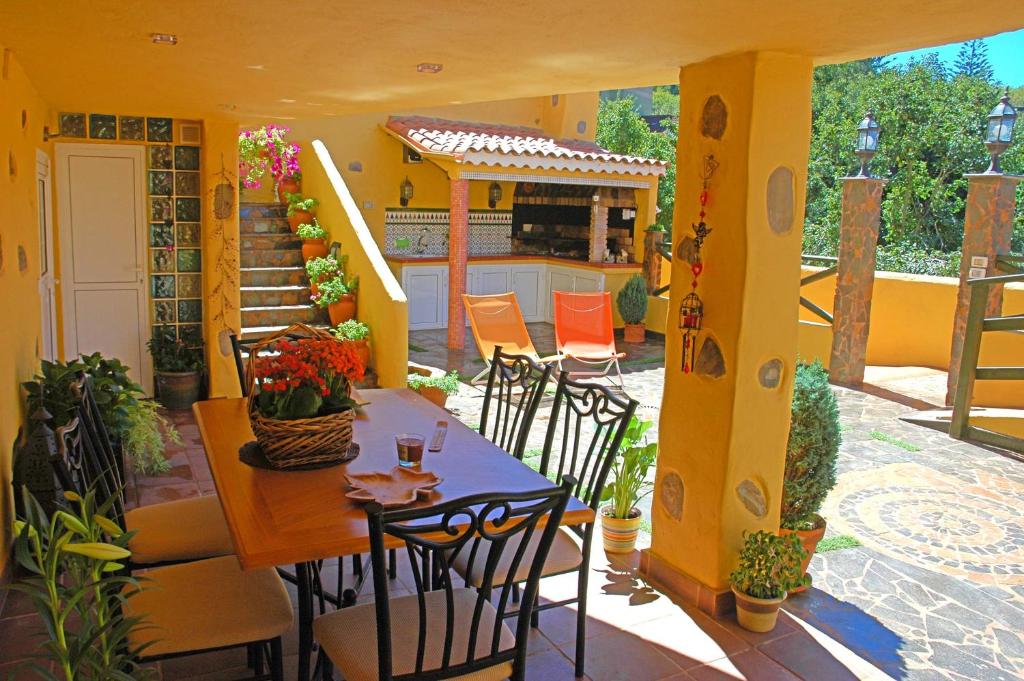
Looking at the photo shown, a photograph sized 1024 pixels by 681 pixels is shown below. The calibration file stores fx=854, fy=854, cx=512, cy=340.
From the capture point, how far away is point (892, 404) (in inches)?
304

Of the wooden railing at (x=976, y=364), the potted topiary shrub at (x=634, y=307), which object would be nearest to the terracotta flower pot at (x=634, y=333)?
the potted topiary shrub at (x=634, y=307)

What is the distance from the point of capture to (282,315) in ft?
26.6

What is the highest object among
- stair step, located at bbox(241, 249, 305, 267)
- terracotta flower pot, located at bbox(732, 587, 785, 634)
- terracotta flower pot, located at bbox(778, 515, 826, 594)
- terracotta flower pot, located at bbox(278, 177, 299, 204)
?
terracotta flower pot, located at bbox(278, 177, 299, 204)

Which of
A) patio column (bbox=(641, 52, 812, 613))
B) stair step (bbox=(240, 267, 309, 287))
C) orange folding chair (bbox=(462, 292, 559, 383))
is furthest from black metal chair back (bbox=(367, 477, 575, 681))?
stair step (bbox=(240, 267, 309, 287))

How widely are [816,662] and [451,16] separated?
8.65 ft

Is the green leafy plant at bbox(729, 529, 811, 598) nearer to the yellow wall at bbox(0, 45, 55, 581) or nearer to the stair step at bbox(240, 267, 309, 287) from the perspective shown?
the yellow wall at bbox(0, 45, 55, 581)

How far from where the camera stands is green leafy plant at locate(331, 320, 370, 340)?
762 centimetres

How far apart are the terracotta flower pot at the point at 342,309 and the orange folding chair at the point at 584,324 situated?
6.53 ft

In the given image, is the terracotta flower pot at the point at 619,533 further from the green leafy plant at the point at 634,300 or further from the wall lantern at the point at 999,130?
the green leafy plant at the point at 634,300

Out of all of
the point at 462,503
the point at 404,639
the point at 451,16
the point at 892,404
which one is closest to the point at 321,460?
the point at 404,639

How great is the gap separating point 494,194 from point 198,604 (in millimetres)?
9956

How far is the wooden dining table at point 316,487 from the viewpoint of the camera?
2229 mm

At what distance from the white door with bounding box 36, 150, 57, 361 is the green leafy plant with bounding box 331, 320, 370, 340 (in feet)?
7.63

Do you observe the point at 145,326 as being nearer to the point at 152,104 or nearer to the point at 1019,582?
the point at 152,104
